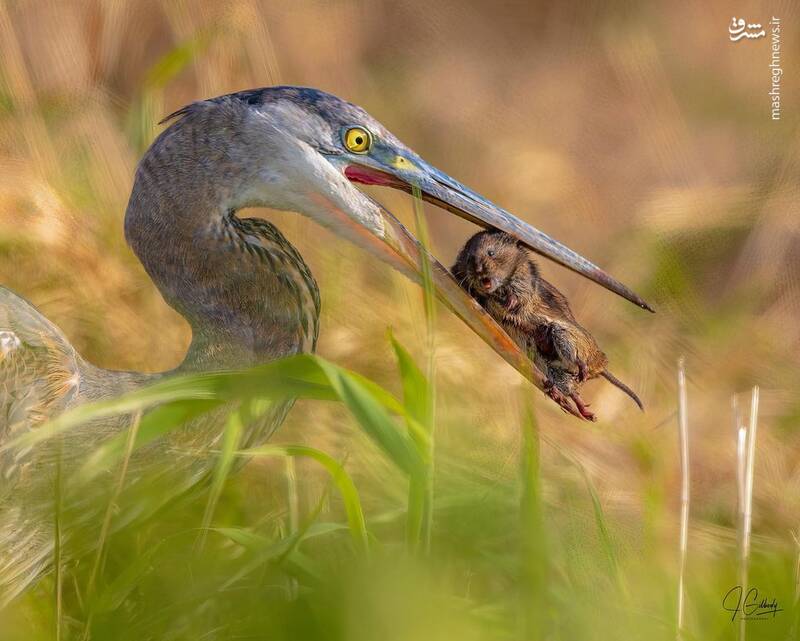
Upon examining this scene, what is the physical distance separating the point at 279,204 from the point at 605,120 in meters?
2.71

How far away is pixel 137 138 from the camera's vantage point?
2.92 m

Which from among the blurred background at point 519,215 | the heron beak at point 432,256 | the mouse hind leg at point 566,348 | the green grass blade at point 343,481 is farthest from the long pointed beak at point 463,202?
the green grass blade at point 343,481

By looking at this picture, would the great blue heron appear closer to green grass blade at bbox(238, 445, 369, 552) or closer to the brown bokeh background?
the brown bokeh background

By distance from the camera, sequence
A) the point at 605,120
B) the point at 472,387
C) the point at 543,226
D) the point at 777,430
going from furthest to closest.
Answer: the point at 605,120 → the point at 543,226 → the point at 777,430 → the point at 472,387

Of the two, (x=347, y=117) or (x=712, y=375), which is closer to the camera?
(x=347, y=117)

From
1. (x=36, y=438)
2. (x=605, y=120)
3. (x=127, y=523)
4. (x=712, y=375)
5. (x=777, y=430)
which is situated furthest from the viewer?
(x=605, y=120)

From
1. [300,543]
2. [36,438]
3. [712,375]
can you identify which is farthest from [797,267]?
[36,438]

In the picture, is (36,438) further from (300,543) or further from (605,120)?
(605,120)

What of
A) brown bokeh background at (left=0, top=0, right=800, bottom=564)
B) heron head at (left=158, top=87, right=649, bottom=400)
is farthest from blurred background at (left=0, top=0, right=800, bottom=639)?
heron head at (left=158, top=87, right=649, bottom=400)

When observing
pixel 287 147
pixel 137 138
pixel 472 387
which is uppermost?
pixel 137 138

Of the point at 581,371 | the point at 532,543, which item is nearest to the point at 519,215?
the point at 581,371

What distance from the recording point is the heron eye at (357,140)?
6.99 ft

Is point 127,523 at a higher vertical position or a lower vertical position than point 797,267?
lower
